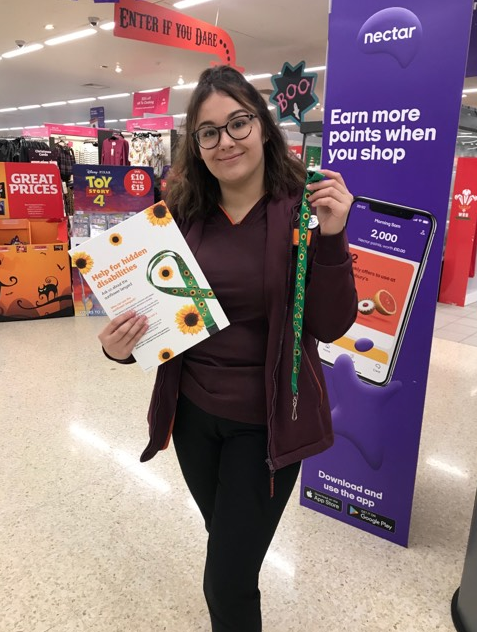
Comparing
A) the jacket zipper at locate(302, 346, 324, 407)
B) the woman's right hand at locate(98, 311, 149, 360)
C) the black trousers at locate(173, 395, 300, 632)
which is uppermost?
the woman's right hand at locate(98, 311, 149, 360)

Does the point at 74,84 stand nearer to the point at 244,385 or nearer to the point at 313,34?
the point at 313,34

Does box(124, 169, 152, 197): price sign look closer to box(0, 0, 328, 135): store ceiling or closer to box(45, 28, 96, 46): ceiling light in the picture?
box(0, 0, 328, 135): store ceiling

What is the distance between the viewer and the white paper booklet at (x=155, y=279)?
1.18 m

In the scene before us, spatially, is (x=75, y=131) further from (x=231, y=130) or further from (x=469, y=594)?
(x=469, y=594)

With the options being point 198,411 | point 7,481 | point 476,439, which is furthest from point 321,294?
point 476,439

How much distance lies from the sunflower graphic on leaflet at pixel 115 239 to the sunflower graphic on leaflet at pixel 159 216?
84mm

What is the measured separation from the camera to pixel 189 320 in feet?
3.92

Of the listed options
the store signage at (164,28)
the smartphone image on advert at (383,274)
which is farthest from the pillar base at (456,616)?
the store signage at (164,28)

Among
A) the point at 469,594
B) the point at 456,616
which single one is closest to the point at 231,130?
the point at 469,594

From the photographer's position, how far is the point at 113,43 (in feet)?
30.1

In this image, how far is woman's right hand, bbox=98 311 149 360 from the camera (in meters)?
1.20

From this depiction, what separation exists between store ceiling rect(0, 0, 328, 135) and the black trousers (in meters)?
5.22

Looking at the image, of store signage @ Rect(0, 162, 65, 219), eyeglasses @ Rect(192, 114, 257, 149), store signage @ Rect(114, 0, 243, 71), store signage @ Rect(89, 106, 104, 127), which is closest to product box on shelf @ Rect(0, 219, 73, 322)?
store signage @ Rect(0, 162, 65, 219)

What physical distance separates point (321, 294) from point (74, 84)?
14693 mm
